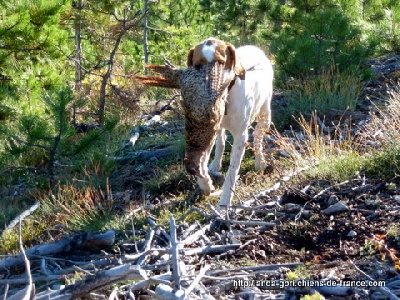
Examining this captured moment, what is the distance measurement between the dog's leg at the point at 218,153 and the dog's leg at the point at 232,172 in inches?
42.9

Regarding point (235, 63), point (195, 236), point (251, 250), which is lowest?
point (251, 250)

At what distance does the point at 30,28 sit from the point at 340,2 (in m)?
5.64

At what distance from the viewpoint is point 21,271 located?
18.9 feet

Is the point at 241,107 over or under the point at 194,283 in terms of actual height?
over

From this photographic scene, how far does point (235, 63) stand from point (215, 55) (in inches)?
13.6

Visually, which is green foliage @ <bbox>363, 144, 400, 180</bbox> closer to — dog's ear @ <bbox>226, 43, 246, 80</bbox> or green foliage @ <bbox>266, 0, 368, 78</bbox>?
dog's ear @ <bbox>226, 43, 246, 80</bbox>

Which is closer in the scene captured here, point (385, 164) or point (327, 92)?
point (385, 164)

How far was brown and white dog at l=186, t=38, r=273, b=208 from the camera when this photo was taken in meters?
6.06

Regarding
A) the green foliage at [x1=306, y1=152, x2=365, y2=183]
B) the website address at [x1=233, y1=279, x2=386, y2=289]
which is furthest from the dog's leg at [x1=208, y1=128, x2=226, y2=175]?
the website address at [x1=233, y1=279, x2=386, y2=289]

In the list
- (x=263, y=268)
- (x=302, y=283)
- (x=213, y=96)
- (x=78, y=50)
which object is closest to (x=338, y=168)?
(x=213, y=96)

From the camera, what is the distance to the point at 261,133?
335 inches

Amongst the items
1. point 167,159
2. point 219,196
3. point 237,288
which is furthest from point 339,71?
point 237,288

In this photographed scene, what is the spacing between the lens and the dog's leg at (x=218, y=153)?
8.12 m

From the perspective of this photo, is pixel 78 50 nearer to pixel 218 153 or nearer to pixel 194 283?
pixel 218 153
